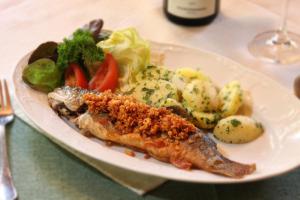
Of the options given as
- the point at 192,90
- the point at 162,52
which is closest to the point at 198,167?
the point at 192,90

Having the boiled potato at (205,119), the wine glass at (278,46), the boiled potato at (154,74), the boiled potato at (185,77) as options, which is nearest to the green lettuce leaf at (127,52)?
the boiled potato at (154,74)

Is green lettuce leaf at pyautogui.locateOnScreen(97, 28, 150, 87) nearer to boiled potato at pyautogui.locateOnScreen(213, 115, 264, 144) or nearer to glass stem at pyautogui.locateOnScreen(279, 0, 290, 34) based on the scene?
boiled potato at pyautogui.locateOnScreen(213, 115, 264, 144)

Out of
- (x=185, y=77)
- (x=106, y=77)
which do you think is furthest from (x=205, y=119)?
(x=106, y=77)

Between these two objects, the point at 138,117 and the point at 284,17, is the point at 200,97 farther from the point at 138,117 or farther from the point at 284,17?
the point at 284,17

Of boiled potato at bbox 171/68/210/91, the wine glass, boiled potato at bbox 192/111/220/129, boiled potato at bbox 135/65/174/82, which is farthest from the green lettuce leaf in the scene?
the wine glass

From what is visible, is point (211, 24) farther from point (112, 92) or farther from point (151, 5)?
point (112, 92)

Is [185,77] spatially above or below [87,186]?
above

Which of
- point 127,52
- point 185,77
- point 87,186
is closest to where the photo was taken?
point 87,186
